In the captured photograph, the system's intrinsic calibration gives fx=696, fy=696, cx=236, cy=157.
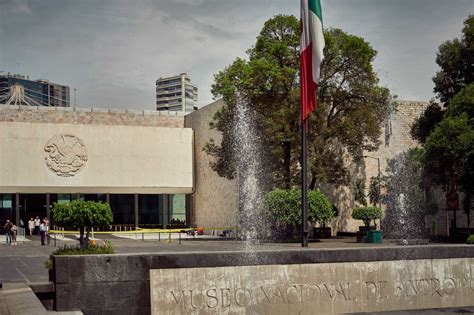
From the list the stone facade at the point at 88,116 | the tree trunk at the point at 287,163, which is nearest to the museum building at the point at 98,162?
the stone facade at the point at 88,116

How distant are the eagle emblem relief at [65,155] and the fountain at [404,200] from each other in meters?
23.5

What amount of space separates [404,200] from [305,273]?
3787cm

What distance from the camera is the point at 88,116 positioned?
57000 millimetres

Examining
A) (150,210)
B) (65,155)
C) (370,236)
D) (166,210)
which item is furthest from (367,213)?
(65,155)

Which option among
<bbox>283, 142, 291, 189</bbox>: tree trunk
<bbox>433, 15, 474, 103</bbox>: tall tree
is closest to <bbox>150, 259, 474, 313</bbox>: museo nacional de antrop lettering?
<bbox>283, 142, 291, 189</bbox>: tree trunk

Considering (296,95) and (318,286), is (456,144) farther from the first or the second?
(318,286)

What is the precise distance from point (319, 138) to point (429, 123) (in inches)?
320

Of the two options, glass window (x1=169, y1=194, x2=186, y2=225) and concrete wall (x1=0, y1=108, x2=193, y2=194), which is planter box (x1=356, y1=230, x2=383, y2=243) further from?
glass window (x1=169, y1=194, x2=186, y2=225)

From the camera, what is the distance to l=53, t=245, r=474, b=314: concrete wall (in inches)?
397

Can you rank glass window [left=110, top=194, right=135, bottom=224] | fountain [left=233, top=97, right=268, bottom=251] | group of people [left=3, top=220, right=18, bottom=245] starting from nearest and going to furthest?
1. group of people [left=3, top=220, right=18, bottom=245]
2. fountain [left=233, top=97, right=268, bottom=251]
3. glass window [left=110, top=194, right=135, bottom=224]

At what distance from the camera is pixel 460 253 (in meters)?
12.4

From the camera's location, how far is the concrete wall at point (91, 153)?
5256 cm

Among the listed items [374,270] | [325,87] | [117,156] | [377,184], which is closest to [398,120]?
[377,184]

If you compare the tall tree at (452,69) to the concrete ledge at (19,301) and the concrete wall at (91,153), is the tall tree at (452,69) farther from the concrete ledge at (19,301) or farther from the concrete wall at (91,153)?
the concrete ledge at (19,301)
